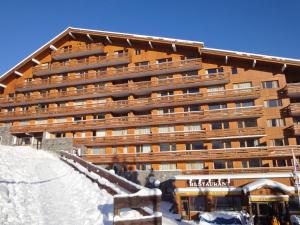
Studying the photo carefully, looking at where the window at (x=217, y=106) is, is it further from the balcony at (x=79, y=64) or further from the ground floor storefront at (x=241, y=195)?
the balcony at (x=79, y=64)

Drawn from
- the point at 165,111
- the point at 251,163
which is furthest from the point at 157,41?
the point at 251,163

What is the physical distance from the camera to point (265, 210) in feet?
90.4

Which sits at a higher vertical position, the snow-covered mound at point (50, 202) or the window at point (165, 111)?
the window at point (165, 111)

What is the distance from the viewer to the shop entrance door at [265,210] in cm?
2702

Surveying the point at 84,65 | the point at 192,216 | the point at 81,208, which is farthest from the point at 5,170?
the point at 84,65

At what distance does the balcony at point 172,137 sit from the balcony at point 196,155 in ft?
5.71

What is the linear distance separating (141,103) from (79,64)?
13.9 m

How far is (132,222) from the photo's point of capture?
9.32 meters

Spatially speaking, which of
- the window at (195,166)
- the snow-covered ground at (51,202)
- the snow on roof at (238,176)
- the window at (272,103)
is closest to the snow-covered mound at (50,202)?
the snow-covered ground at (51,202)

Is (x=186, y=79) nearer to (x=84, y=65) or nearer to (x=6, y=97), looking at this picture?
(x=84, y=65)

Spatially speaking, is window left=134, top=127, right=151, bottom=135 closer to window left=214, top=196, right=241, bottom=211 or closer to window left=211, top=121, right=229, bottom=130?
window left=211, top=121, right=229, bottom=130

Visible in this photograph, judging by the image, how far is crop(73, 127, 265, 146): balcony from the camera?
34406 millimetres

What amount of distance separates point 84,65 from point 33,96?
10906 millimetres

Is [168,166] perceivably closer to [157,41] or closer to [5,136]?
[157,41]
